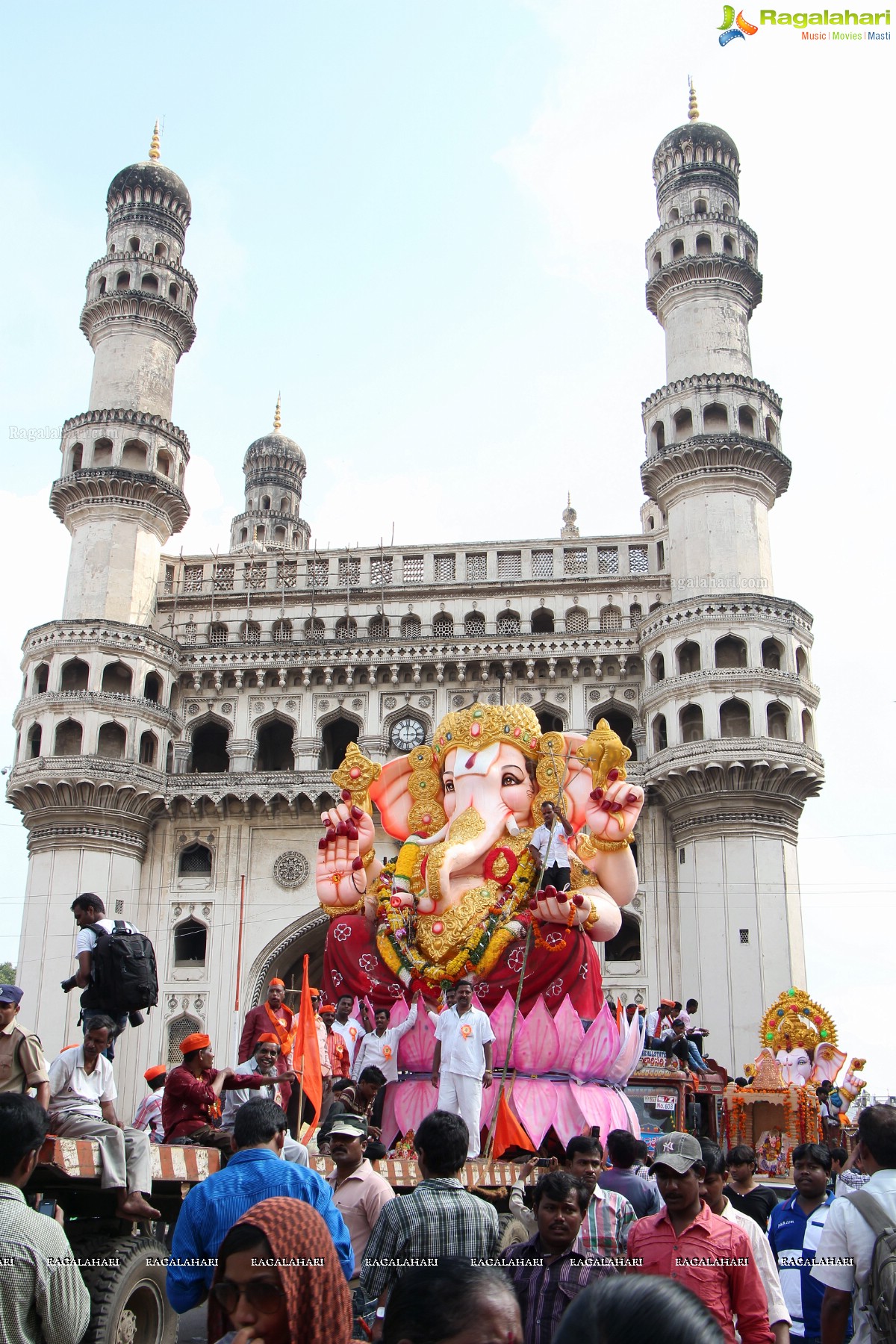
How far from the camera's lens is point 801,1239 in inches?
263

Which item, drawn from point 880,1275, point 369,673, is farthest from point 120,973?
point 369,673

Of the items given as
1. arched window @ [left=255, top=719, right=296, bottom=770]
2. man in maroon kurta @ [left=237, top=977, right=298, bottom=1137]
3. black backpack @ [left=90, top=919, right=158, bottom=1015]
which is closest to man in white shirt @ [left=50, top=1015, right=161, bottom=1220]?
black backpack @ [left=90, top=919, right=158, bottom=1015]

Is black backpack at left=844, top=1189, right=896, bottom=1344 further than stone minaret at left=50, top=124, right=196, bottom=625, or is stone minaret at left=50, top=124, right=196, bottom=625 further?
stone minaret at left=50, top=124, right=196, bottom=625

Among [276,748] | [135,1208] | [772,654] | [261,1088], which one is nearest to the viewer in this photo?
[135,1208]

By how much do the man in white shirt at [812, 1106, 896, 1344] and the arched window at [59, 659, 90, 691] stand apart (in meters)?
28.3

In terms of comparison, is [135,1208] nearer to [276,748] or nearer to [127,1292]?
[127,1292]

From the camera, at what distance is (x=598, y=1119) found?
41.7ft

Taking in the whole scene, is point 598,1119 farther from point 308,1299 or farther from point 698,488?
point 698,488

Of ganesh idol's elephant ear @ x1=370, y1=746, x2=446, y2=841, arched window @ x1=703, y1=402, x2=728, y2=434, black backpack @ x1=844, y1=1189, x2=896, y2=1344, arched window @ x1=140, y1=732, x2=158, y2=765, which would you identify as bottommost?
black backpack @ x1=844, y1=1189, x2=896, y2=1344

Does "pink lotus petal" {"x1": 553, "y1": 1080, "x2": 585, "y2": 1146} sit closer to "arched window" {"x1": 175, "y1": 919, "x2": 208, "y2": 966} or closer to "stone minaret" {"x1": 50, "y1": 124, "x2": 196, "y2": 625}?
"arched window" {"x1": 175, "y1": 919, "x2": 208, "y2": 966}

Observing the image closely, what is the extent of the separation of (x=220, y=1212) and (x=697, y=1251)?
1804 mm

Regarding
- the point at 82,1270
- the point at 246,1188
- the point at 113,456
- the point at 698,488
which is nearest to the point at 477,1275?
the point at 246,1188

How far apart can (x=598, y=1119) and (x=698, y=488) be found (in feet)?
72.2

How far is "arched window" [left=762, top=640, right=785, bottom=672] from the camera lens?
30.2m
